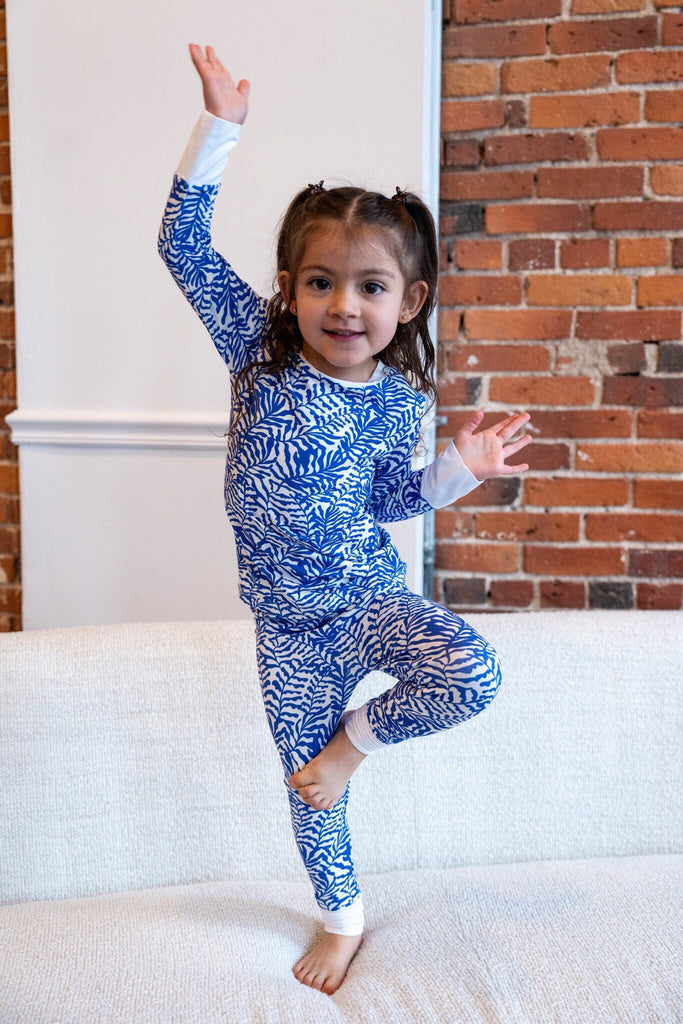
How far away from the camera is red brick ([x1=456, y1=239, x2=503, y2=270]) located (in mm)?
2377

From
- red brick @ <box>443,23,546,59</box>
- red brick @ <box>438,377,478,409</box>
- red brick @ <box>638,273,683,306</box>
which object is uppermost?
red brick @ <box>443,23,546,59</box>

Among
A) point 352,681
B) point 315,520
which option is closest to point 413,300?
point 315,520

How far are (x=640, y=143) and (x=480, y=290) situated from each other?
1.68ft

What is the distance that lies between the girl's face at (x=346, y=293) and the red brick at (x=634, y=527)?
1.19 metres

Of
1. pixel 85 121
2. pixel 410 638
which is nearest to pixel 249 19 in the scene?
pixel 85 121

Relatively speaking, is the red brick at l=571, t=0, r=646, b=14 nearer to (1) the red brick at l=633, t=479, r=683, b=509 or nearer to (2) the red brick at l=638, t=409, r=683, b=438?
(2) the red brick at l=638, t=409, r=683, b=438

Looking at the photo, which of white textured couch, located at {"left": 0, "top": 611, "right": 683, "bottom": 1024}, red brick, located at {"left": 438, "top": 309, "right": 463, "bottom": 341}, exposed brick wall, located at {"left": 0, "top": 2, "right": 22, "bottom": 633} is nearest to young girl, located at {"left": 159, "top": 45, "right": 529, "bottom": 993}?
white textured couch, located at {"left": 0, "top": 611, "right": 683, "bottom": 1024}

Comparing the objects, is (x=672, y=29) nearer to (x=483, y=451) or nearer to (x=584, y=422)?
(x=584, y=422)

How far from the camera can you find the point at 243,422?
4.98ft

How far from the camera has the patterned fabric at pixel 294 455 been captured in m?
1.46

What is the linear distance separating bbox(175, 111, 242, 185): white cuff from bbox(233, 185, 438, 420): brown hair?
14 cm

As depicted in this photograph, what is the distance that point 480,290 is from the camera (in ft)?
7.86

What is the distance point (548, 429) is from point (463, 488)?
3.14 ft

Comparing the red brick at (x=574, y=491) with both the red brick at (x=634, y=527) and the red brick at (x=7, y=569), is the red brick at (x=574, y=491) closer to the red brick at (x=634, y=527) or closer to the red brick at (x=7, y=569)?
the red brick at (x=634, y=527)
